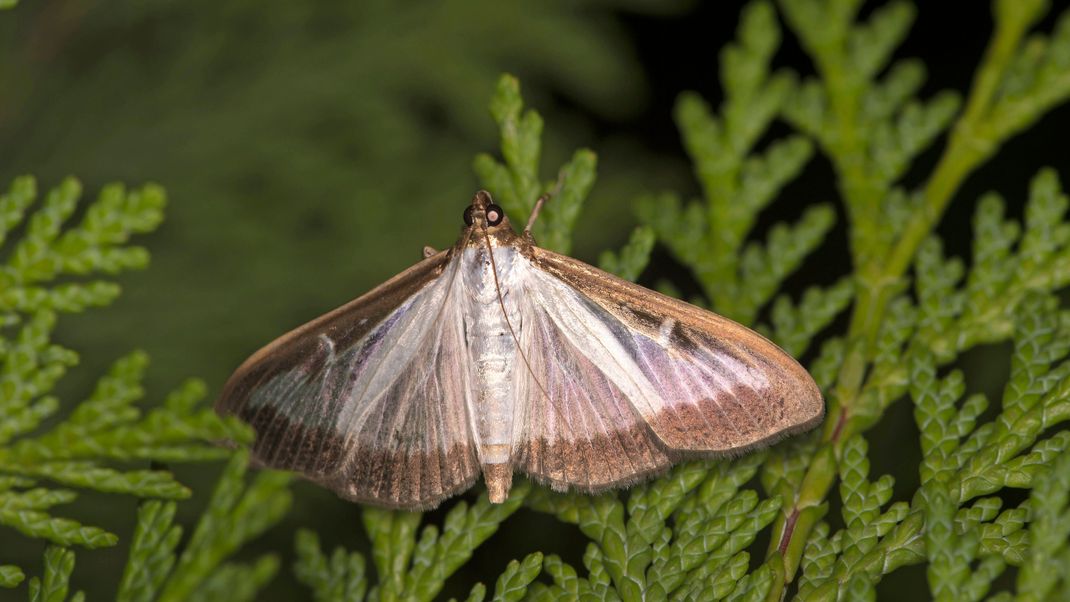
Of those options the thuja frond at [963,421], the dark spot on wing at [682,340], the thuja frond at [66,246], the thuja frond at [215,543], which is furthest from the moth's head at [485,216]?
the thuja frond at [963,421]

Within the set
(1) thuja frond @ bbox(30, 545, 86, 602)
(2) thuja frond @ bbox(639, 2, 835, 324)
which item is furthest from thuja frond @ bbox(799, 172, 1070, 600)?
(1) thuja frond @ bbox(30, 545, 86, 602)

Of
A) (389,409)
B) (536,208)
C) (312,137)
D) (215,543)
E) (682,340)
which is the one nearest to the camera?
(215,543)

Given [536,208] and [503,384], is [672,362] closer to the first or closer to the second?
[503,384]

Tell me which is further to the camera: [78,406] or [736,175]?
[736,175]

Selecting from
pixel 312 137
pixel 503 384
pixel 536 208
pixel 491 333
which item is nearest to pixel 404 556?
pixel 503 384

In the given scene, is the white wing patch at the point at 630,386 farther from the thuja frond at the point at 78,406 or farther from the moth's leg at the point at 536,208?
the thuja frond at the point at 78,406

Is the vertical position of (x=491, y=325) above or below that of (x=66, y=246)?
above
